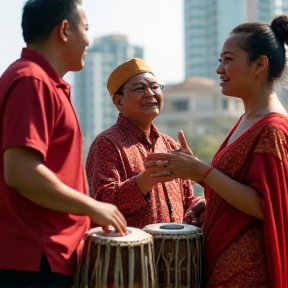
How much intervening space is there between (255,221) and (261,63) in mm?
754

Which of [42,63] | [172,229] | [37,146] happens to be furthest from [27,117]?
[172,229]

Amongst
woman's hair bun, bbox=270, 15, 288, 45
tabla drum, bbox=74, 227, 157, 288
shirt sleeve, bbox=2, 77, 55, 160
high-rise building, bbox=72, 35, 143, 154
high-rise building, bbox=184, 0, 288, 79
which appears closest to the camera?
shirt sleeve, bbox=2, 77, 55, 160

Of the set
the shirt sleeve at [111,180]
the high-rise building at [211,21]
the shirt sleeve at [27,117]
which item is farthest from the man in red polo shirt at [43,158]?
the high-rise building at [211,21]

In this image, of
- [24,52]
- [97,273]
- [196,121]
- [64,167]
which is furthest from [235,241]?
[196,121]

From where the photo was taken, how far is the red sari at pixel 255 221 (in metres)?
3.24

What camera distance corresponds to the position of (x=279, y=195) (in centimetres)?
324

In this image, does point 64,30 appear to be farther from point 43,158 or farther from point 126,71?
point 126,71

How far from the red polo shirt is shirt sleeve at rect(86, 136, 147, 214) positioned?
0.81 m

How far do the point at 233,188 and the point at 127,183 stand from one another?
72 cm

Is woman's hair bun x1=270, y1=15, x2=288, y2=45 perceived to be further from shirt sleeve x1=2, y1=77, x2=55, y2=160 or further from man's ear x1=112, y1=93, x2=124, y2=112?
shirt sleeve x1=2, y1=77, x2=55, y2=160

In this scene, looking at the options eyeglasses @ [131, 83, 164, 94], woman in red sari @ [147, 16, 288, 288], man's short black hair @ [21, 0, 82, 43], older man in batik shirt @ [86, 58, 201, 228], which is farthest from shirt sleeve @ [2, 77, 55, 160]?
eyeglasses @ [131, 83, 164, 94]

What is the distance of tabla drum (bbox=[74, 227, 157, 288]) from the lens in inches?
123

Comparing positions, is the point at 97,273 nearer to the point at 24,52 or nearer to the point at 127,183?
the point at 127,183

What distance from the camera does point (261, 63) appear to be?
3455 millimetres
